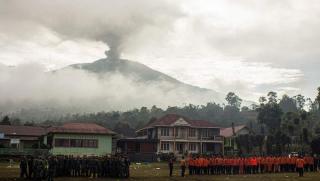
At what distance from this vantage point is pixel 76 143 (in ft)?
186

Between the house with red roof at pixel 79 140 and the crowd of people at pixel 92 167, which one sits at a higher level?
the house with red roof at pixel 79 140

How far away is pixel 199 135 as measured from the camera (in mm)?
71750

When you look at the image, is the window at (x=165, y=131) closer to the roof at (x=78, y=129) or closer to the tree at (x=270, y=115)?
the roof at (x=78, y=129)

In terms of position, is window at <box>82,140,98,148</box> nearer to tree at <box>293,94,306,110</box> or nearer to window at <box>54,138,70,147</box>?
window at <box>54,138,70,147</box>

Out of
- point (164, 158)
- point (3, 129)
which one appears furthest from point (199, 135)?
point (3, 129)

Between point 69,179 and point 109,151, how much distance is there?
107 ft

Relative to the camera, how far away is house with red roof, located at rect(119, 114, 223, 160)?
69.1m

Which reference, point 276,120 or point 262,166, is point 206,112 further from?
point 262,166

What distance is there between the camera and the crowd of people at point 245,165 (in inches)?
1255

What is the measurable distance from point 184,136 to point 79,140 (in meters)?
19.5

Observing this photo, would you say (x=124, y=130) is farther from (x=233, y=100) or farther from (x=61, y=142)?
(x=233, y=100)

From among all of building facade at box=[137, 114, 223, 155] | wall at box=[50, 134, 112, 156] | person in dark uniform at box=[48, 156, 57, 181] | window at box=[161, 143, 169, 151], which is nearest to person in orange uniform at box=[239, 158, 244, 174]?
person in dark uniform at box=[48, 156, 57, 181]

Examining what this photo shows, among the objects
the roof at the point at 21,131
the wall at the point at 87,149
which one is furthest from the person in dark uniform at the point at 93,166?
the roof at the point at 21,131

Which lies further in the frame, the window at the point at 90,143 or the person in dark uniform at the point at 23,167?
the window at the point at 90,143
